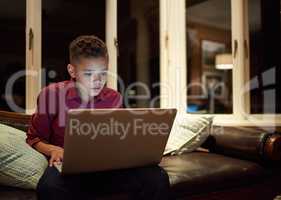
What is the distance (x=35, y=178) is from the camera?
1271mm

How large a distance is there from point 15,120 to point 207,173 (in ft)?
3.77

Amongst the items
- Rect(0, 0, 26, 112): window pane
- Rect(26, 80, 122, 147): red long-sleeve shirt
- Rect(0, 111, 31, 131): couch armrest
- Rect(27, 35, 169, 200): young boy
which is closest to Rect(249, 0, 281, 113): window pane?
Rect(27, 35, 169, 200): young boy

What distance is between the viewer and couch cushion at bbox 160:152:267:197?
59.3 inches

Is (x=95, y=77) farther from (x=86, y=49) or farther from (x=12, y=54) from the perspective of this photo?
(x=12, y=54)

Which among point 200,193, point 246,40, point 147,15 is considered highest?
point 147,15

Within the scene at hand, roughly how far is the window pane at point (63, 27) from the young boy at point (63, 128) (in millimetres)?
1327

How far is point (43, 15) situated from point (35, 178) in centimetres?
176

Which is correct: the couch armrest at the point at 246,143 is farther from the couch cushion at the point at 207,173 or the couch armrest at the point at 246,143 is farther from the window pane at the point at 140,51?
the window pane at the point at 140,51

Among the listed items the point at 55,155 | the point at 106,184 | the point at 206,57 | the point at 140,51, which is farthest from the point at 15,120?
the point at 206,57

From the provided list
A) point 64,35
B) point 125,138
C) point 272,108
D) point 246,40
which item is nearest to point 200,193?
point 125,138

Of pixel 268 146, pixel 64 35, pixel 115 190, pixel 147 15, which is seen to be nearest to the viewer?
pixel 115 190

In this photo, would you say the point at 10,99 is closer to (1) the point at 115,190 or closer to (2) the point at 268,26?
(1) the point at 115,190

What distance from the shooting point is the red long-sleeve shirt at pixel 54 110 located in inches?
51.2

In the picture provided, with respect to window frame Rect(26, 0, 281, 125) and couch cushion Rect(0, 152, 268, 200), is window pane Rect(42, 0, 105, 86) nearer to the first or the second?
window frame Rect(26, 0, 281, 125)
